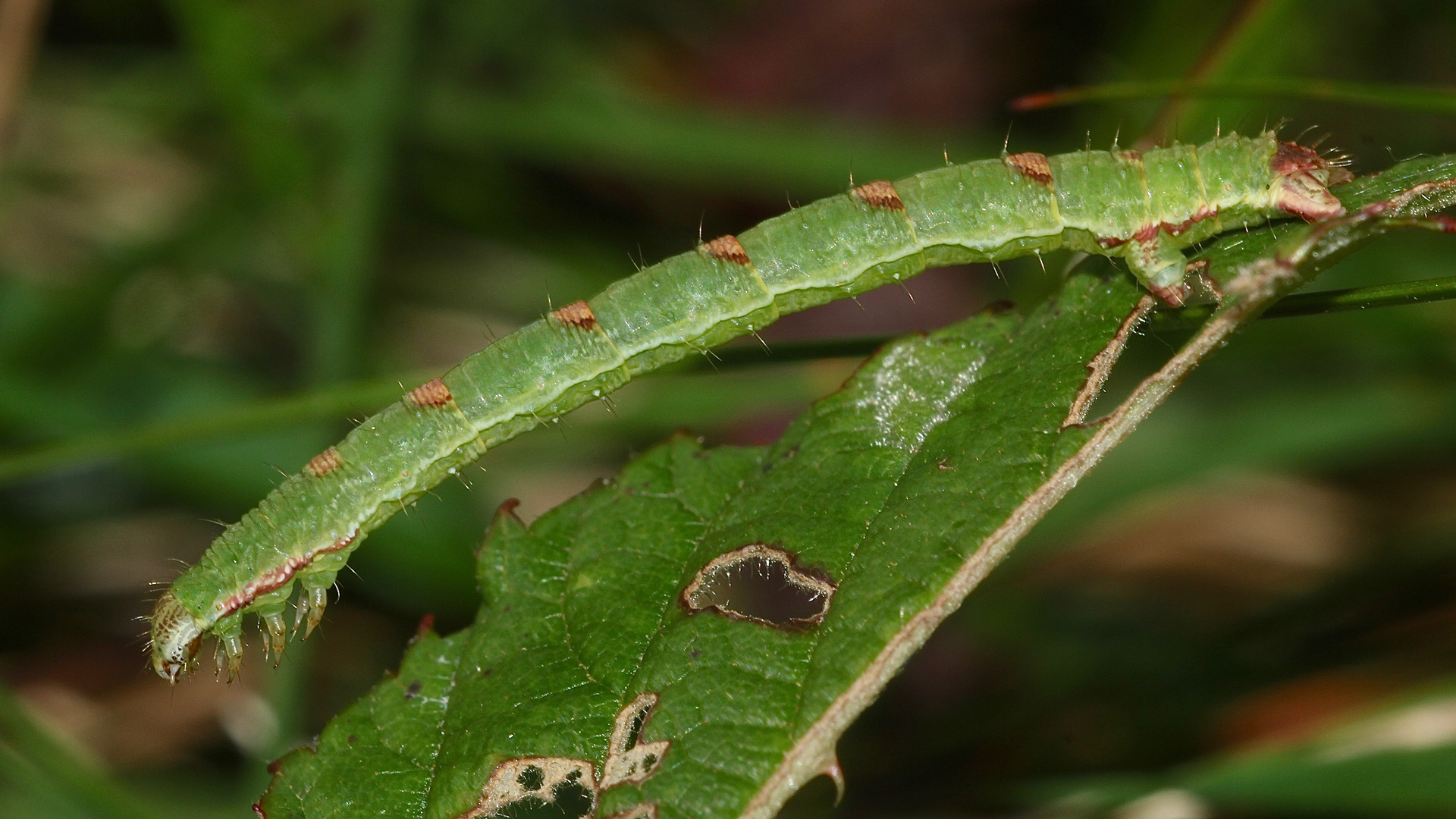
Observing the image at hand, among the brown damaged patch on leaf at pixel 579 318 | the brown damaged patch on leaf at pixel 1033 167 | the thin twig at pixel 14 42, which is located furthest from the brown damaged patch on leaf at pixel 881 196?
the thin twig at pixel 14 42

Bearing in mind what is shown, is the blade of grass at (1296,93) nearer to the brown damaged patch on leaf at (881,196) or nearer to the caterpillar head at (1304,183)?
the caterpillar head at (1304,183)

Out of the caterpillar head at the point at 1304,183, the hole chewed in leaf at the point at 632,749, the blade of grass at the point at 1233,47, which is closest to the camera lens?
the hole chewed in leaf at the point at 632,749

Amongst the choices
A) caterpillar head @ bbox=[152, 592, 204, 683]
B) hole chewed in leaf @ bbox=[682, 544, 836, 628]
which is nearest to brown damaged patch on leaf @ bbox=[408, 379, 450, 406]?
caterpillar head @ bbox=[152, 592, 204, 683]

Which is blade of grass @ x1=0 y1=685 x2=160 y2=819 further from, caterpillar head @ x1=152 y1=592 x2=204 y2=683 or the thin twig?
the thin twig

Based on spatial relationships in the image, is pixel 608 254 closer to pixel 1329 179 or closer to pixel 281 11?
pixel 281 11

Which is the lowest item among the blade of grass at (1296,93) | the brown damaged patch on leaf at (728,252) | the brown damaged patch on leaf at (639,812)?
the brown damaged patch on leaf at (639,812)

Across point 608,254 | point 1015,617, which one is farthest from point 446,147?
point 1015,617

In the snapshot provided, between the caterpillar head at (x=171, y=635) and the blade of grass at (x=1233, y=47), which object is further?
the blade of grass at (x=1233, y=47)
